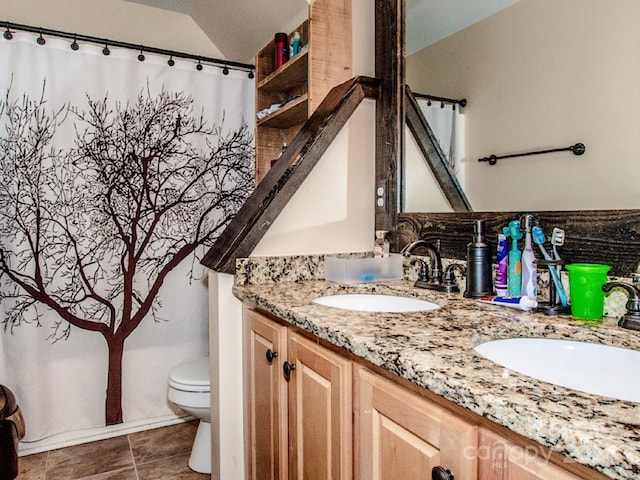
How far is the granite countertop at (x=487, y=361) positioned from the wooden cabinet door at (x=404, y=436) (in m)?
0.06

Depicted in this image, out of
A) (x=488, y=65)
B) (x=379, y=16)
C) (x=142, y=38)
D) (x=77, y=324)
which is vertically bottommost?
(x=77, y=324)

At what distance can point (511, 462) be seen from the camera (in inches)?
24.1

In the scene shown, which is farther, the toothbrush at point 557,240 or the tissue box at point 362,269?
the tissue box at point 362,269

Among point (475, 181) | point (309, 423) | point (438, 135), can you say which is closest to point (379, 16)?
point (438, 135)

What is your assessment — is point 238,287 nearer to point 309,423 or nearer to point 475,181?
point 309,423

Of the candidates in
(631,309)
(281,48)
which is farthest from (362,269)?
(281,48)

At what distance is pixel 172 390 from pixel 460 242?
1441 mm

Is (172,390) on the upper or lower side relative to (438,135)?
lower

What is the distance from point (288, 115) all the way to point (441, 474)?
193cm

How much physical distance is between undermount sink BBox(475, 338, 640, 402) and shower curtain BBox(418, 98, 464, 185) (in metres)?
0.68

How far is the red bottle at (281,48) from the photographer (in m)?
2.29

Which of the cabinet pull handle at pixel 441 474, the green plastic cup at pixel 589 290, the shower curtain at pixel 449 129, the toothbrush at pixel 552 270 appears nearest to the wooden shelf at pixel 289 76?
the shower curtain at pixel 449 129

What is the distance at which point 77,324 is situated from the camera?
7.73 ft

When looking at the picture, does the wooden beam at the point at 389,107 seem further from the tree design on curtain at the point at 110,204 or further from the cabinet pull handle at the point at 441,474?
the cabinet pull handle at the point at 441,474
